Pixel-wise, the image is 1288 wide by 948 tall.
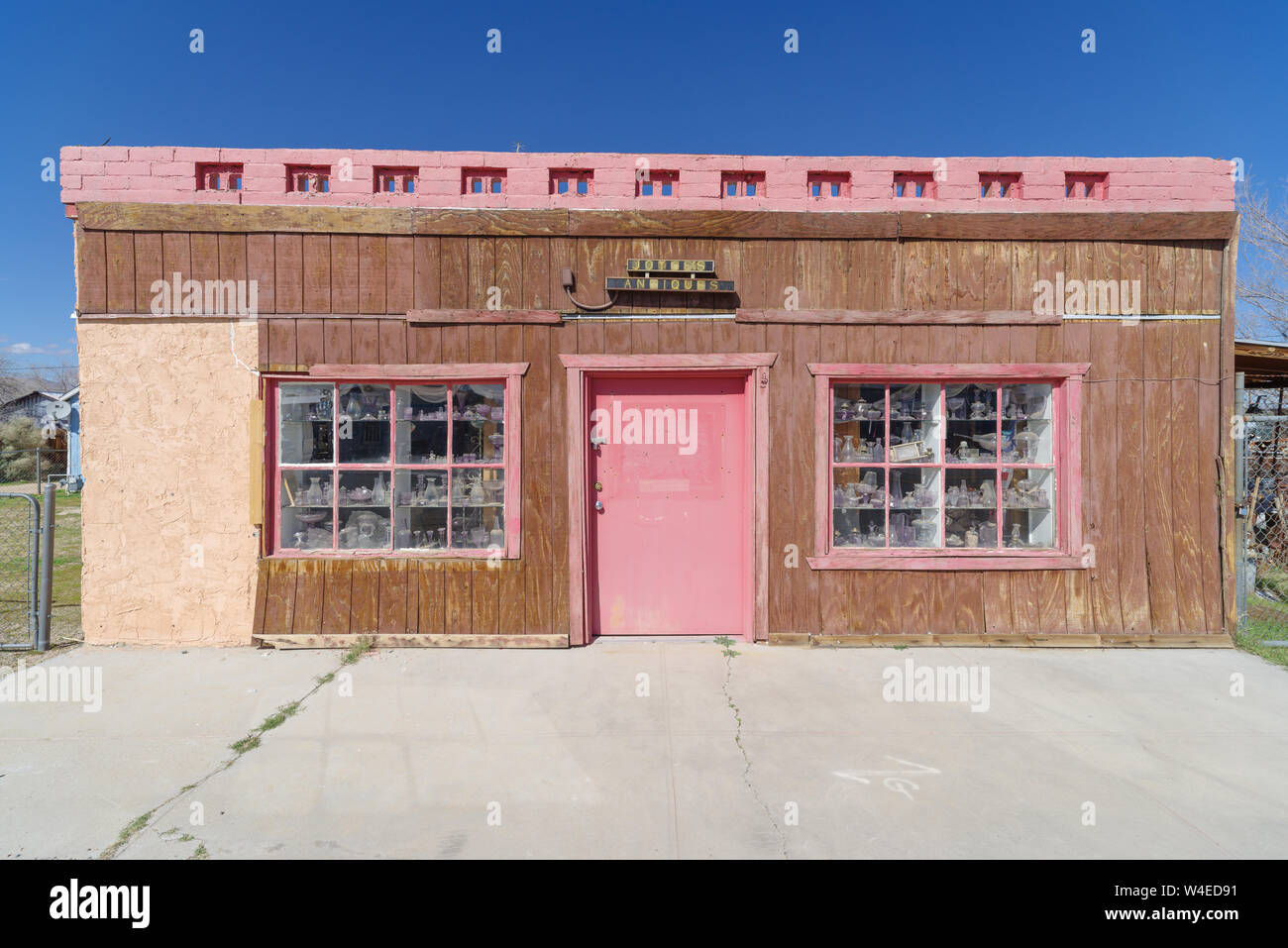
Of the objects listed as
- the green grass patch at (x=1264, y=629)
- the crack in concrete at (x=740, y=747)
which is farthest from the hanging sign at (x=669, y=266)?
the green grass patch at (x=1264, y=629)

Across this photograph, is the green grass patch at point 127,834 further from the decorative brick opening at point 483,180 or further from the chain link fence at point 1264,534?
the chain link fence at point 1264,534

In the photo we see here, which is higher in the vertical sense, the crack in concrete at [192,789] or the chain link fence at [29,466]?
the chain link fence at [29,466]

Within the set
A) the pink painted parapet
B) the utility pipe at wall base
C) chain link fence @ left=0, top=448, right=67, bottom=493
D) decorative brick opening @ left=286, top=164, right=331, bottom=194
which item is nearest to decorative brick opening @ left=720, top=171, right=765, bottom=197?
the pink painted parapet

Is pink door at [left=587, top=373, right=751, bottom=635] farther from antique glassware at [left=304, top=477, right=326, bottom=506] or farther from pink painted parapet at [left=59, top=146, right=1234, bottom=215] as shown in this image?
antique glassware at [left=304, top=477, right=326, bottom=506]

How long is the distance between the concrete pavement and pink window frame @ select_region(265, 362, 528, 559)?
2.93ft

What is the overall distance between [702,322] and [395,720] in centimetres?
379

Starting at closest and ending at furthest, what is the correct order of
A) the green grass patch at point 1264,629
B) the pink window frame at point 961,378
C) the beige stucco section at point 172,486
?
the green grass patch at point 1264,629 < the beige stucco section at point 172,486 < the pink window frame at point 961,378

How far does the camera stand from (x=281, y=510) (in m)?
5.48

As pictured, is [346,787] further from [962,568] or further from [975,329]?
[975,329]

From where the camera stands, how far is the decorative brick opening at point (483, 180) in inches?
214

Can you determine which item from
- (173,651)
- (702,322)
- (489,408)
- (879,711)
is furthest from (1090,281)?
(173,651)

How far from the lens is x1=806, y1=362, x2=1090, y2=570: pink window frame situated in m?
5.43

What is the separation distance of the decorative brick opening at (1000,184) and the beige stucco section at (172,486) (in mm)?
6416

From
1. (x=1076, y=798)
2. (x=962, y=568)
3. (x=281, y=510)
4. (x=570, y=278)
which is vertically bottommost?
(x=1076, y=798)
